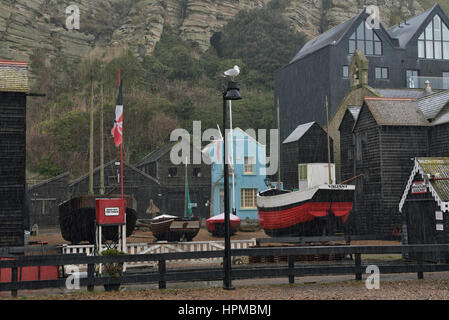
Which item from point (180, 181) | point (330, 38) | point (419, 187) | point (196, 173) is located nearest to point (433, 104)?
point (419, 187)

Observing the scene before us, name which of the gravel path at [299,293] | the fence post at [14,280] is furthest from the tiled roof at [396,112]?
the fence post at [14,280]

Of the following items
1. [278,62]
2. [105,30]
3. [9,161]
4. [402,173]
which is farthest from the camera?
[105,30]

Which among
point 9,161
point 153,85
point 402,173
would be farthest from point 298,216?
point 153,85

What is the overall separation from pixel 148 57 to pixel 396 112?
2623 inches

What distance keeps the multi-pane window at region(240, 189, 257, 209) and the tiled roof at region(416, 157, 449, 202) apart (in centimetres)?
3188

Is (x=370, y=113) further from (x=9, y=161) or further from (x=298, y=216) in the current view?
(x=9, y=161)

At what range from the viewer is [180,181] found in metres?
51.8

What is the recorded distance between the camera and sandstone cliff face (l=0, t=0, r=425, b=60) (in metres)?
102

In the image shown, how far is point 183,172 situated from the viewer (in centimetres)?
5194

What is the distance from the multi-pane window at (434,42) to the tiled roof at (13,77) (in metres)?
44.3

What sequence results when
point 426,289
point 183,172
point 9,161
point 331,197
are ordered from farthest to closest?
point 183,172 < point 331,197 < point 9,161 < point 426,289

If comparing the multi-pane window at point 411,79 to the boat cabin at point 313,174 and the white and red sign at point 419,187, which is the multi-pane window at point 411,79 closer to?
the boat cabin at point 313,174

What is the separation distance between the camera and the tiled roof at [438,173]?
2048 cm
